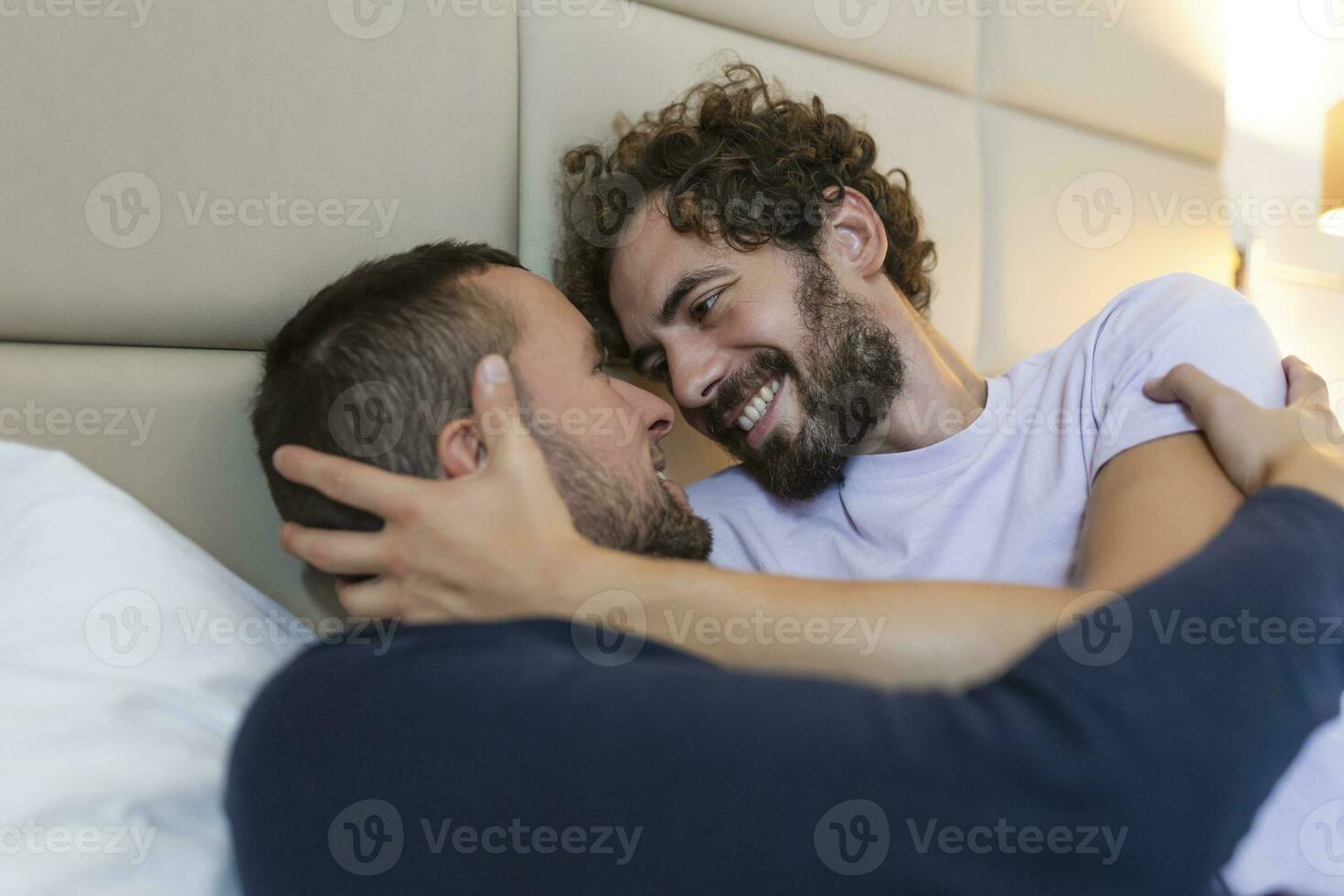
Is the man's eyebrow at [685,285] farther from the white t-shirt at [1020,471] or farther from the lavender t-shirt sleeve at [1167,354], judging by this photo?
the lavender t-shirt sleeve at [1167,354]

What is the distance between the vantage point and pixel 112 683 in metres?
0.70

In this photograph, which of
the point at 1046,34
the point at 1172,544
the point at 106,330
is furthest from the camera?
the point at 1046,34

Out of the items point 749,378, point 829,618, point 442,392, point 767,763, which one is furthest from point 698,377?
point 767,763

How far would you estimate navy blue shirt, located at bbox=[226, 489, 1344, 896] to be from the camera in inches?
20.6

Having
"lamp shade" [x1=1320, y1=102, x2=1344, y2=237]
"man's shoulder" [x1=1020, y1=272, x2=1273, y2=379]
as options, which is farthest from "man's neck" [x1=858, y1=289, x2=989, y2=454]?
"lamp shade" [x1=1320, y1=102, x2=1344, y2=237]

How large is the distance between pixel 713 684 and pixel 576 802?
0.10 meters

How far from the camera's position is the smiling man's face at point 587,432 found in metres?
0.86

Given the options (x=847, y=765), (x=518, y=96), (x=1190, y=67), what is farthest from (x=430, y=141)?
(x=1190, y=67)

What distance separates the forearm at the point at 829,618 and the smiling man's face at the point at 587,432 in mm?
133

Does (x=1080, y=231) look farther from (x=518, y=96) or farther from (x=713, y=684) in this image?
(x=713, y=684)

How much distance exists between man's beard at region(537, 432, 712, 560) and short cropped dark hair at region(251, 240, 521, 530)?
102 millimetres

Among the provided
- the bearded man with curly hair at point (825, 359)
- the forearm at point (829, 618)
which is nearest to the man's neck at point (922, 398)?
the bearded man with curly hair at point (825, 359)

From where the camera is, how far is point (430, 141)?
3.55 feet

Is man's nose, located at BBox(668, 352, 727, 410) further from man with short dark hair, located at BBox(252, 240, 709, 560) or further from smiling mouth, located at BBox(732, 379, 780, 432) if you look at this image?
man with short dark hair, located at BBox(252, 240, 709, 560)
